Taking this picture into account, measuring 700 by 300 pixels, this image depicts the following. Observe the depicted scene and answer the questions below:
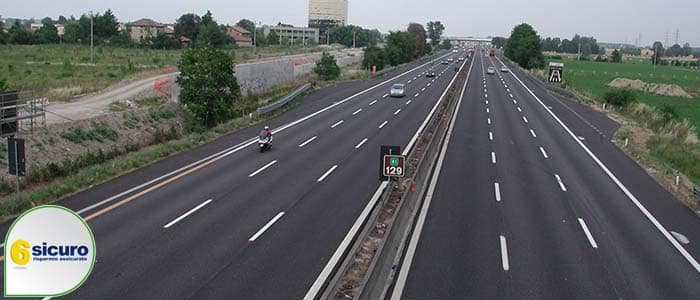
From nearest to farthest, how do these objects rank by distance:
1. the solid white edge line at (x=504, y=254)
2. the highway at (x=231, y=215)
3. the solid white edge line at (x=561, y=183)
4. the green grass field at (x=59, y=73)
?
the highway at (x=231, y=215) → the solid white edge line at (x=504, y=254) → the solid white edge line at (x=561, y=183) → the green grass field at (x=59, y=73)

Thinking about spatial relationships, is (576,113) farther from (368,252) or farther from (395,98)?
(368,252)

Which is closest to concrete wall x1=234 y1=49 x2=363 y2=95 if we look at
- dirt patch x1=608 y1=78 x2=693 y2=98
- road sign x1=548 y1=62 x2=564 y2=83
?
road sign x1=548 y1=62 x2=564 y2=83

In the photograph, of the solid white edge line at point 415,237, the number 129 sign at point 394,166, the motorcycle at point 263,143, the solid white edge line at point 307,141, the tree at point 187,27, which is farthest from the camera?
the tree at point 187,27

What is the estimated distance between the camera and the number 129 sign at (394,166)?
1864cm

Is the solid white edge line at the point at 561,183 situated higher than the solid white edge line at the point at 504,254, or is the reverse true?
the solid white edge line at the point at 561,183

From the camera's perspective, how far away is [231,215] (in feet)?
61.3

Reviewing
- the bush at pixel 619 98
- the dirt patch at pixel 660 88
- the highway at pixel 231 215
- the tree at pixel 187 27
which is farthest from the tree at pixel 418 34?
the highway at pixel 231 215

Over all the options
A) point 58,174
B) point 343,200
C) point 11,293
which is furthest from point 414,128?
point 11,293

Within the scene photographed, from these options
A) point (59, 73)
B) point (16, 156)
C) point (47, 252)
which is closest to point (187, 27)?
point (59, 73)

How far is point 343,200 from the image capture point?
20.7 m

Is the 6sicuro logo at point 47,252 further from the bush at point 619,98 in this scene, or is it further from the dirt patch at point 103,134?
the bush at point 619,98

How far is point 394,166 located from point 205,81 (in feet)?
78.6

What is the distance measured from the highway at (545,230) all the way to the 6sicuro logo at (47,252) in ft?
25.4

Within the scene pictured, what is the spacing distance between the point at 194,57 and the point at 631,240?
30.3m
